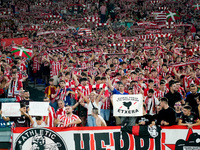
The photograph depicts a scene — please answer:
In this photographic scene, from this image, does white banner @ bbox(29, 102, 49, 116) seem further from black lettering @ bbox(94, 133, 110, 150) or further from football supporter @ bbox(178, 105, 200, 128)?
football supporter @ bbox(178, 105, 200, 128)

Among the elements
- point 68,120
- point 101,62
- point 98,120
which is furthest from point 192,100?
point 101,62

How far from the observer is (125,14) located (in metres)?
30.6

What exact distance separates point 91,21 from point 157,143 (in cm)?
2173

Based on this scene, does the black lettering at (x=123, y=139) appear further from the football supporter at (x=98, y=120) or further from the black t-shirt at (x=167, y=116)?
the black t-shirt at (x=167, y=116)

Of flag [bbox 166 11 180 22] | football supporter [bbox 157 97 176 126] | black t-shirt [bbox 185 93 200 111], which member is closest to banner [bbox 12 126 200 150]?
football supporter [bbox 157 97 176 126]

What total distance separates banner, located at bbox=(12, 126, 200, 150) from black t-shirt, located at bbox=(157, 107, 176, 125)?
0.16 m

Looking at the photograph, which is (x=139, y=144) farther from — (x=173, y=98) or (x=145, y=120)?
(x=173, y=98)

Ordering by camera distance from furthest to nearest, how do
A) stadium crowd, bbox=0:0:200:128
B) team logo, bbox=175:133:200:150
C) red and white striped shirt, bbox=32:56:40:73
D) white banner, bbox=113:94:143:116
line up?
red and white striped shirt, bbox=32:56:40:73 → stadium crowd, bbox=0:0:200:128 → white banner, bbox=113:94:143:116 → team logo, bbox=175:133:200:150

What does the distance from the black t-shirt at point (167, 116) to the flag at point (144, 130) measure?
9.7 inches

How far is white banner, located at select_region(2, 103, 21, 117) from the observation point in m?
9.27

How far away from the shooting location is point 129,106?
9336 mm

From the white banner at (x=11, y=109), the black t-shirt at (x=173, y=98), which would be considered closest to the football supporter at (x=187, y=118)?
the black t-shirt at (x=173, y=98)

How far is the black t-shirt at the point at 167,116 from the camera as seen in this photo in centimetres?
880

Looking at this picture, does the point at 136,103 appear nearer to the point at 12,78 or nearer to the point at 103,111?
the point at 103,111
